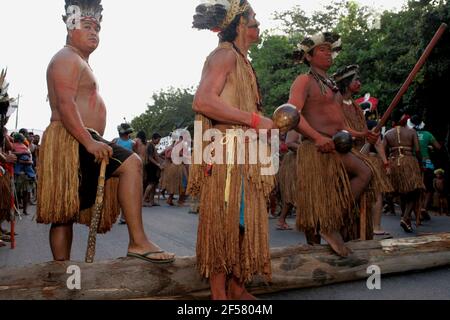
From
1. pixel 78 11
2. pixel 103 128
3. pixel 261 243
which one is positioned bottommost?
pixel 261 243

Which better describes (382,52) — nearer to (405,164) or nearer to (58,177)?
(405,164)

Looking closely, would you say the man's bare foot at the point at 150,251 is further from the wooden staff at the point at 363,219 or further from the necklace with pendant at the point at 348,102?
the necklace with pendant at the point at 348,102

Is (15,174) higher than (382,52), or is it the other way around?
(382,52)

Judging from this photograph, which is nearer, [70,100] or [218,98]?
[218,98]

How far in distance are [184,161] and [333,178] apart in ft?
36.7

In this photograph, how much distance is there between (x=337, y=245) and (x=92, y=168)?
1965mm

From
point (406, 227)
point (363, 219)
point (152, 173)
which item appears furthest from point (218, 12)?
point (152, 173)

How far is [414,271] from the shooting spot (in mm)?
4398

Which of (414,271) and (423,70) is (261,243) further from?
(423,70)

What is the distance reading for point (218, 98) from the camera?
2.89m

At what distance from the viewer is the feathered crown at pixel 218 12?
304 cm

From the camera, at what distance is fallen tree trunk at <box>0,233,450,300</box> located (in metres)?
2.96

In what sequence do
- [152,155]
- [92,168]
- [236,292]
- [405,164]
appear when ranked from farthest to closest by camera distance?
1. [152,155]
2. [405,164]
3. [92,168]
4. [236,292]

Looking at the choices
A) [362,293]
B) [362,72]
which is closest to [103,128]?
[362,293]
